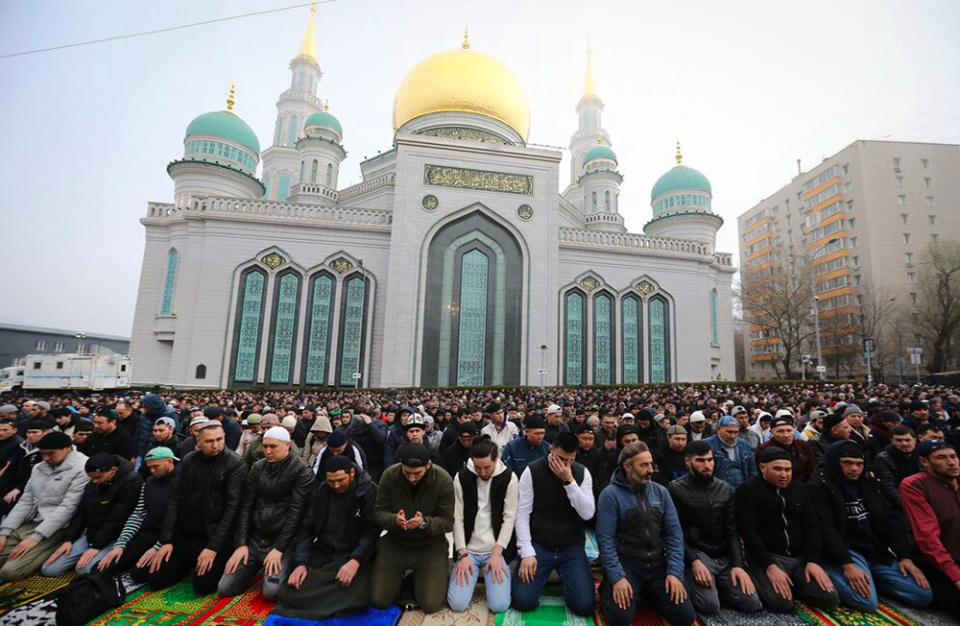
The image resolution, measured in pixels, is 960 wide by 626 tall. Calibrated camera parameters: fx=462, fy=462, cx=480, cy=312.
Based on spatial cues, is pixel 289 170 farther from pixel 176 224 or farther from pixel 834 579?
pixel 834 579

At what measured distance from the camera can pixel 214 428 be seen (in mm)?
3816

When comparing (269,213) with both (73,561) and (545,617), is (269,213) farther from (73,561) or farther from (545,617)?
(545,617)

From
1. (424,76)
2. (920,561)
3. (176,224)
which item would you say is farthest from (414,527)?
(424,76)

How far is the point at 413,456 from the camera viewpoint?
3398 mm

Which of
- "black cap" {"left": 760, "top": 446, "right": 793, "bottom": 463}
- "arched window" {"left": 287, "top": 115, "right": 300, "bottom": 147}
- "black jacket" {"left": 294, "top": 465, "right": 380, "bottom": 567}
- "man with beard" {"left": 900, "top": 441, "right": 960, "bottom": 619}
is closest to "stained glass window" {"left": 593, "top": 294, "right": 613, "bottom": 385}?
"man with beard" {"left": 900, "top": 441, "right": 960, "bottom": 619}

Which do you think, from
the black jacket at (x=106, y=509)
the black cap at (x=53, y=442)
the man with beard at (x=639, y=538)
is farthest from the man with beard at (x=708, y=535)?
the black cap at (x=53, y=442)

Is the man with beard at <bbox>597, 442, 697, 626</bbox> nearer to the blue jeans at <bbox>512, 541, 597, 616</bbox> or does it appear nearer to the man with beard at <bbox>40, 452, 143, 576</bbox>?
the blue jeans at <bbox>512, 541, 597, 616</bbox>

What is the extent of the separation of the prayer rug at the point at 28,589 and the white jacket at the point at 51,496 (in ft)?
1.20

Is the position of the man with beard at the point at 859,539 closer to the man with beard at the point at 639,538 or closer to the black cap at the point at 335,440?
the man with beard at the point at 639,538

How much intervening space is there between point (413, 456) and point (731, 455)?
3334 mm

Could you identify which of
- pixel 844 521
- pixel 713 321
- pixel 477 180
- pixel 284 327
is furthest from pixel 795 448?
pixel 713 321

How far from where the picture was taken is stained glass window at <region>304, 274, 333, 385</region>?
20.1 metres

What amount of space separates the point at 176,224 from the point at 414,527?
2271 cm

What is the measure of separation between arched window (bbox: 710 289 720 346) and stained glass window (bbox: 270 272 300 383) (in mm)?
20772
